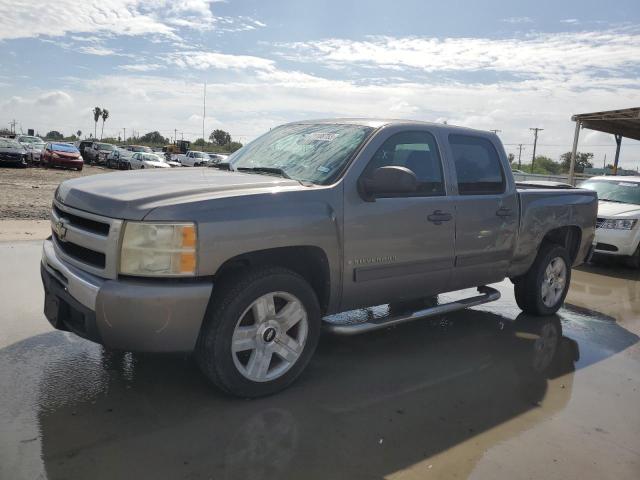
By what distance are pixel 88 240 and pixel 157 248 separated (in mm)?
522

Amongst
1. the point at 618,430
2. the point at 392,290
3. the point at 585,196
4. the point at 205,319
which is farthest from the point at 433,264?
the point at 585,196

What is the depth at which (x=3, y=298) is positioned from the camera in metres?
5.41

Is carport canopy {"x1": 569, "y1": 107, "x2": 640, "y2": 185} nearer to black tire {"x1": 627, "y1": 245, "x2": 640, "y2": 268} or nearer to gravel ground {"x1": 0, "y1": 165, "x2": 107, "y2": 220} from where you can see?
black tire {"x1": 627, "y1": 245, "x2": 640, "y2": 268}

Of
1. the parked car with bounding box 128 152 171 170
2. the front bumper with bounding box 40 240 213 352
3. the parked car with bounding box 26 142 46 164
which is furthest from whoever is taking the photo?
the parked car with bounding box 128 152 171 170

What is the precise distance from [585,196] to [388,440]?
443cm

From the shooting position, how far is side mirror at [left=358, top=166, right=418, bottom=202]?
3875 millimetres

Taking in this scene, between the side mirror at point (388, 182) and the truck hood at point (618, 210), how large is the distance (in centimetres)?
698

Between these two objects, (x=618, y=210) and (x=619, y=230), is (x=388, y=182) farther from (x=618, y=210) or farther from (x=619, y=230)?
(x=618, y=210)

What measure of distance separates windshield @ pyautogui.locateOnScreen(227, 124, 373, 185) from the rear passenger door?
1.04 m

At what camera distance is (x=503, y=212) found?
516 centimetres

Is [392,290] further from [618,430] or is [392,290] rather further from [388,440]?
[618,430]

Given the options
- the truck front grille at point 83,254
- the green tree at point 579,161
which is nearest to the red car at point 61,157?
the truck front grille at point 83,254

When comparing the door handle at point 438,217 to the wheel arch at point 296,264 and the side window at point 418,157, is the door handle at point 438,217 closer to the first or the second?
the side window at point 418,157

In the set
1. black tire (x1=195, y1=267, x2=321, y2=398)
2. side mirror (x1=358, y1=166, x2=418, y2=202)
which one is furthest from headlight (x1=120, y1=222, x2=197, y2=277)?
side mirror (x1=358, y1=166, x2=418, y2=202)
